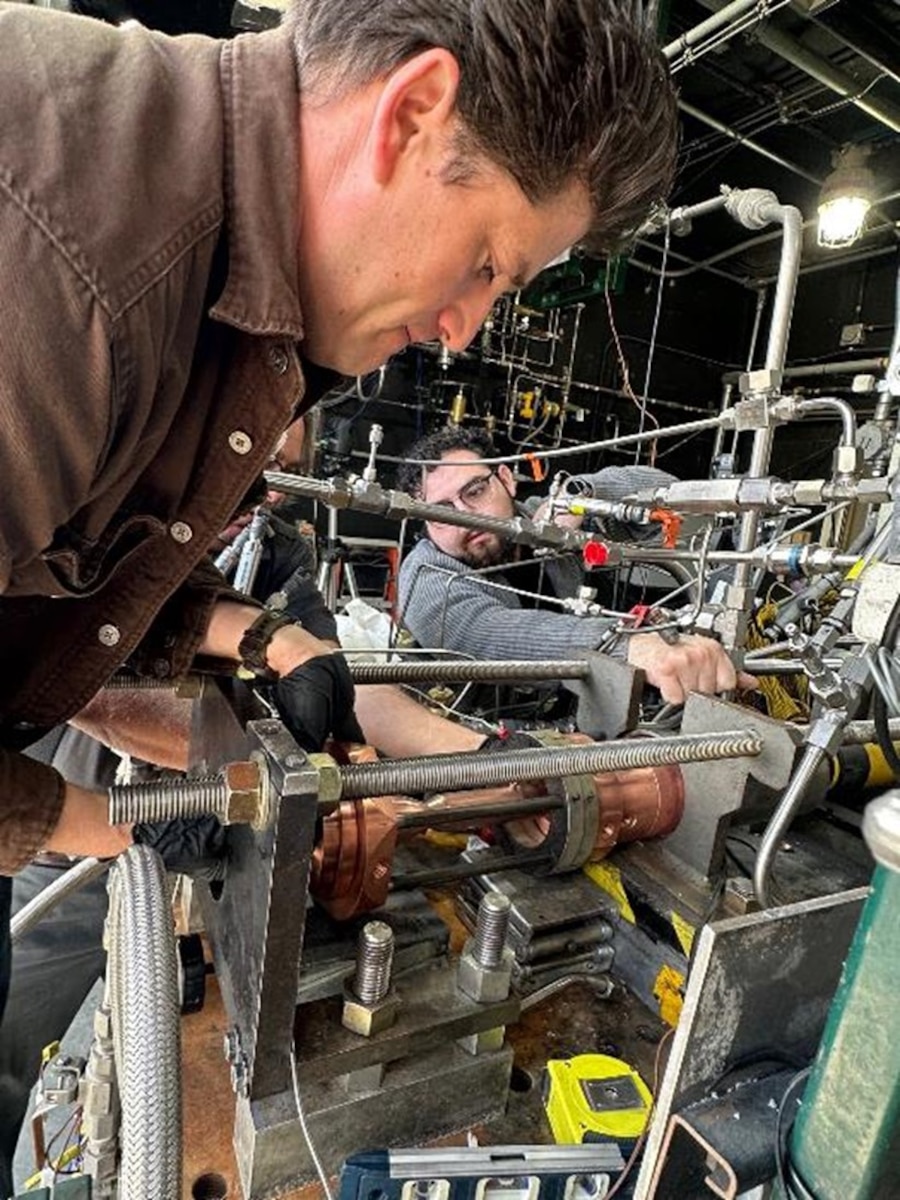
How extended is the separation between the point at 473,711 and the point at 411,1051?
58.2 inches

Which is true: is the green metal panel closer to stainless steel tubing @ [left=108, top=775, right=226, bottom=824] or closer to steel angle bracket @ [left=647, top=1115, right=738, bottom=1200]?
steel angle bracket @ [left=647, top=1115, right=738, bottom=1200]

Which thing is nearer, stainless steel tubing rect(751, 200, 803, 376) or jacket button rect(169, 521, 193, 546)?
jacket button rect(169, 521, 193, 546)

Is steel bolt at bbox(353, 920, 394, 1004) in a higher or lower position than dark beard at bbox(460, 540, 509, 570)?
lower

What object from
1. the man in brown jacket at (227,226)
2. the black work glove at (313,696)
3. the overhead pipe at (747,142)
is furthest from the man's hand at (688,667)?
the overhead pipe at (747,142)

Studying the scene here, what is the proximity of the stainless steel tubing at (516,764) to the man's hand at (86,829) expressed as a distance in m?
0.25

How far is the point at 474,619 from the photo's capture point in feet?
7.06

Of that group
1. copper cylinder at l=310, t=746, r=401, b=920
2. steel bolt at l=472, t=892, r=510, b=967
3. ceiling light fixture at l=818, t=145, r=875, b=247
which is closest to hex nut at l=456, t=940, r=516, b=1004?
steel bolt at l=472, t=892, r=510, b=967

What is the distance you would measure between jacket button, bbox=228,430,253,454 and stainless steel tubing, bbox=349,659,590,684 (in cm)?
51

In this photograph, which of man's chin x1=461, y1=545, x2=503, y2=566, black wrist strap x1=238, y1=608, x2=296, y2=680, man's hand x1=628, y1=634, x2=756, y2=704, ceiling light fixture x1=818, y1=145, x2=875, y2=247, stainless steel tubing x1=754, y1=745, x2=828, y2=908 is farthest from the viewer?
ceiling light fixture x1=818, y1=145, x2=875, y2=247

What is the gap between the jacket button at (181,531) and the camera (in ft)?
2.10

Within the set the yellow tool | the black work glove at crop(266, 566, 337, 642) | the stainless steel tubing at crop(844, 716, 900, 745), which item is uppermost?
the stainless steel tubing at crop(844, 716, 900, 745)

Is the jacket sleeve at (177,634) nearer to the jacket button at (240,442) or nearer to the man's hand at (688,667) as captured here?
the jacket button at (240,442)

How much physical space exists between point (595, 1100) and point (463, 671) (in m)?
0.59

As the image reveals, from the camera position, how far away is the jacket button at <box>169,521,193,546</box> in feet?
2.10
